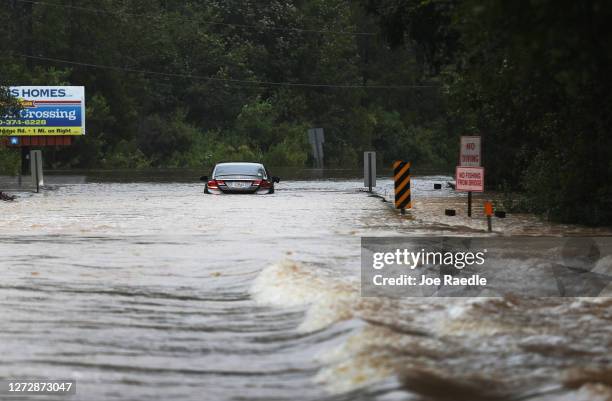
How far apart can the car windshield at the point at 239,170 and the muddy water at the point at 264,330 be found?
21495mm

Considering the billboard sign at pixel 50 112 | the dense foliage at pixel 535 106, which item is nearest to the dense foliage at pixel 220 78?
the billboard sign at pixel 50 112

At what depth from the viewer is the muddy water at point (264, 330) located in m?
9.52

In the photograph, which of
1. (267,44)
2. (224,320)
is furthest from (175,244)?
(267,44)

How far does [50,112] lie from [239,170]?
2570 centimetres

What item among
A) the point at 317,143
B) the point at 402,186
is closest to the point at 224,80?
the point at 317,143

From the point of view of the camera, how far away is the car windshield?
4419 cm

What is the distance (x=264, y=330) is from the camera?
12.3 meters

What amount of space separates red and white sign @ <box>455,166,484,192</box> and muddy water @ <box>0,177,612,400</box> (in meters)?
6.36

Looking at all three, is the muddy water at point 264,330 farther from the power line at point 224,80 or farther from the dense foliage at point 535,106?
the power line at point 224,80

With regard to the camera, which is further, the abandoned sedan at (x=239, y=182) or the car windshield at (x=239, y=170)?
the car windshield at (x=239, y=170)

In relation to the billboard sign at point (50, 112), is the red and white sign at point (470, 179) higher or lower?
lower

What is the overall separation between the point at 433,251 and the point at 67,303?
23.6ft

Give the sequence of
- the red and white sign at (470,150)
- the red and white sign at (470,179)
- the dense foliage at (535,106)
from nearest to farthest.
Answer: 1. the dense foliage at (535,106)
2. the red and white sign at (470,179)
3. the red and white sign at (470,150)

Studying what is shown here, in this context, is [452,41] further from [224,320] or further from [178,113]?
[178,113]
